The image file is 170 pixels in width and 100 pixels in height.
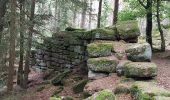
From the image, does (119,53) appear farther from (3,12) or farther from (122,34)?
Result: (3,12)

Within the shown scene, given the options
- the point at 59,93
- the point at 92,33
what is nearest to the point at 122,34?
the point at 92,33

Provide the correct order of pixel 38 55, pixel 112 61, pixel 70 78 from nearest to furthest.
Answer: pixel 112 61, pixel 70 78, pixel 38 55

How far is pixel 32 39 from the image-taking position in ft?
56.6

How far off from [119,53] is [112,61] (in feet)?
3.91

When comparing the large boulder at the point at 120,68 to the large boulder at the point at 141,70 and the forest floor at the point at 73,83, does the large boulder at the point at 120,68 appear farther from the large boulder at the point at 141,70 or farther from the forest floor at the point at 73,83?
the large boulder at the point at 141,70

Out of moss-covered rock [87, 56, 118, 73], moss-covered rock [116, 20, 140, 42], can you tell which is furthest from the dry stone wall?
moss-covered rock [87, 56, 118, 73]

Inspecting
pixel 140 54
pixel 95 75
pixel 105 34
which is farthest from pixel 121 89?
pixel 105 34

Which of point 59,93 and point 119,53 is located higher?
point 119,53

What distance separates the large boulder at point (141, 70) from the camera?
10945mm

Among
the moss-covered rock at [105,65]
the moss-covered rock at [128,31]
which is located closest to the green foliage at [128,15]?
the moss-covered rock at [128,31]

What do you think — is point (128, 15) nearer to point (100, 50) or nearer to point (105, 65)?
point (100, 50)

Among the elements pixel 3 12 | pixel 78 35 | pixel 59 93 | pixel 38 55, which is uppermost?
pixel 3 12

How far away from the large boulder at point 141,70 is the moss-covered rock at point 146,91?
373mm

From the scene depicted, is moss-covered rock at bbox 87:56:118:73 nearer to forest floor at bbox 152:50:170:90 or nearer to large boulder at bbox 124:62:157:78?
large boulder at bbox 124:62:157:78
